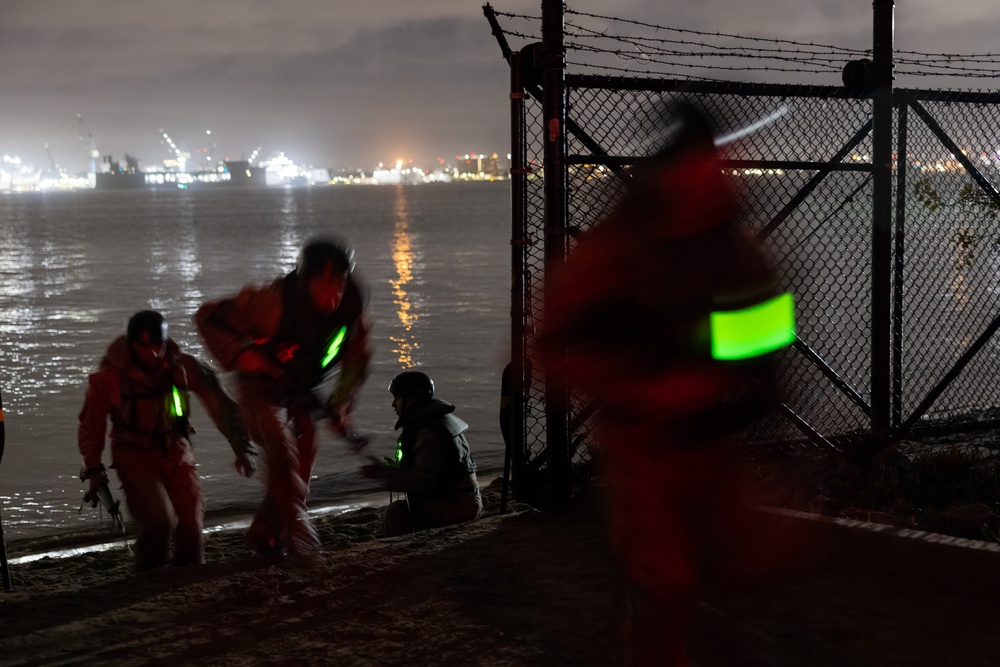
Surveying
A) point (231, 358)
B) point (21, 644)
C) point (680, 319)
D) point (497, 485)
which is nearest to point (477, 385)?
point (497, 485)

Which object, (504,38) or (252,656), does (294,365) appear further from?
(504,38)

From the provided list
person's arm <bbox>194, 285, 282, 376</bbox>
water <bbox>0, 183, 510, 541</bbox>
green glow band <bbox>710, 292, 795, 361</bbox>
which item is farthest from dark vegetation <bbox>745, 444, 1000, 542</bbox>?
person's arm <bbox>194, 285, 282, 376</bbox>

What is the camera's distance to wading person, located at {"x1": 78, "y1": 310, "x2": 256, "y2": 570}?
5.45 meters

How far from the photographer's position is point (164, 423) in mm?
5586

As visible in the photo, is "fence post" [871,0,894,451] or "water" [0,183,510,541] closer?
"fence post" [871,0,894,451]

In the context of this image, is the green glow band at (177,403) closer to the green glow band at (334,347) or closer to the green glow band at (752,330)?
the green glow band at (334,347)

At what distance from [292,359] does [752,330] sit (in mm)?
2882

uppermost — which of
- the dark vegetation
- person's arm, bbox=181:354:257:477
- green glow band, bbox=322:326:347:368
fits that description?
green glow band, bbox=322:326:347:368

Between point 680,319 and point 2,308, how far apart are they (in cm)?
2657

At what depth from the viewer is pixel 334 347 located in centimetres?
529

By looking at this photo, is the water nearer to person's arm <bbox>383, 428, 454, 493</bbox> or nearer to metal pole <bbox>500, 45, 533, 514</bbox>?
metal pole <bbox>500, 45, 533, 514</bbox>

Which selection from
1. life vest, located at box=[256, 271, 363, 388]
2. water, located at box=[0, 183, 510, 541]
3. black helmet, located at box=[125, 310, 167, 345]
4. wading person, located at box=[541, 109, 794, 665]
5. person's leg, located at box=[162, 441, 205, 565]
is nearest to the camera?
wading person, located at box=[541, 109, 794, 665]

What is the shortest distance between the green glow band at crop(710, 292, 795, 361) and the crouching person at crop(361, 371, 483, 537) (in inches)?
108

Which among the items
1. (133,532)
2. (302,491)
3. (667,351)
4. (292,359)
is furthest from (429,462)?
(133,532)
